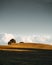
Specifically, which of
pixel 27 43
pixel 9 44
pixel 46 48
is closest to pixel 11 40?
pixel 9 44

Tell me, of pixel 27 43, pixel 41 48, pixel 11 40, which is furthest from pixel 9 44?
pixel 41 48

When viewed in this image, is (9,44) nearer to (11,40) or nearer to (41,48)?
(11,40)

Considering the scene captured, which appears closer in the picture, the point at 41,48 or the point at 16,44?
the point at 16,44

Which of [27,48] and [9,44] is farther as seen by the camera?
[27,48]

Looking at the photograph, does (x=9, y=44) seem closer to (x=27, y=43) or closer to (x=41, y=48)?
(x=27, y=43)

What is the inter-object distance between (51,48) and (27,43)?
1458cm

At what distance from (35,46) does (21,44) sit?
16487mm

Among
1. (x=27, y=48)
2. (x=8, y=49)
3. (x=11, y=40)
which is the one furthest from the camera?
(x=27, y=48)

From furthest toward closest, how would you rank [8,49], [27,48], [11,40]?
[27,48] → [8,49] → [11,40]

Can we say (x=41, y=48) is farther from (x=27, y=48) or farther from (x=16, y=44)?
(x=16, y=44)

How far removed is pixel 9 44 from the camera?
126250 mm

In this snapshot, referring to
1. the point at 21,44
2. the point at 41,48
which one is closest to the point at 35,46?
the point at 41,48

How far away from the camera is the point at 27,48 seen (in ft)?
464

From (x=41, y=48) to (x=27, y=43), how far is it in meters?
10.1
